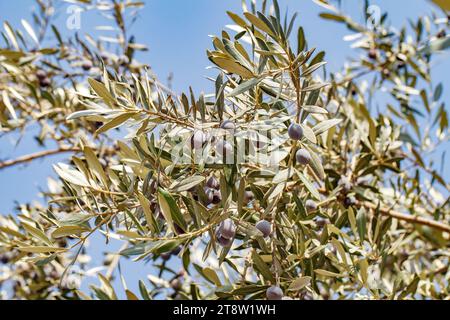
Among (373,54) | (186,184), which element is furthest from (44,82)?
(186,184)

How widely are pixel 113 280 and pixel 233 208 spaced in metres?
2.38

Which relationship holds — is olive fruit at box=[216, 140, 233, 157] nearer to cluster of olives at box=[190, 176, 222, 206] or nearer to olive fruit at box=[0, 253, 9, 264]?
cluster of olives at box=[190, 176, 222, 206]

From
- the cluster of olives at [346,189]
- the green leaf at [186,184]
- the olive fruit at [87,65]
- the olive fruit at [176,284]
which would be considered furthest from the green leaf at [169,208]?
the olive fruit at [87,65]

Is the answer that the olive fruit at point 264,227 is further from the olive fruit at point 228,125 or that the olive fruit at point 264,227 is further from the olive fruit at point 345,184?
the olive fruit at point 345,184

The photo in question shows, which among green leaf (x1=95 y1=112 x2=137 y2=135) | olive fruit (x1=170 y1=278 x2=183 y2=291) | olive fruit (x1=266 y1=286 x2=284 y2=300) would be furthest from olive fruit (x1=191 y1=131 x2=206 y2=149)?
olive fruit (x1=170 y1=278 x2=183 y2=291)

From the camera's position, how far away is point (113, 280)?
3.55m

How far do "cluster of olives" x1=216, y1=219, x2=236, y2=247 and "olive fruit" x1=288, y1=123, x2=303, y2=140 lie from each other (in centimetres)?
24

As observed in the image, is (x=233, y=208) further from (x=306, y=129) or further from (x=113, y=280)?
(x=113, y=280)

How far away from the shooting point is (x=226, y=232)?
126cm

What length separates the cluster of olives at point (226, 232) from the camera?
126 cm

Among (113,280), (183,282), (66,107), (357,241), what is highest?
(66,107)

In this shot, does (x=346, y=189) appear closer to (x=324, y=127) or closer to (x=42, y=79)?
(x=324, y=127)

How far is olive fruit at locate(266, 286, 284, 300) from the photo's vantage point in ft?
4.56
